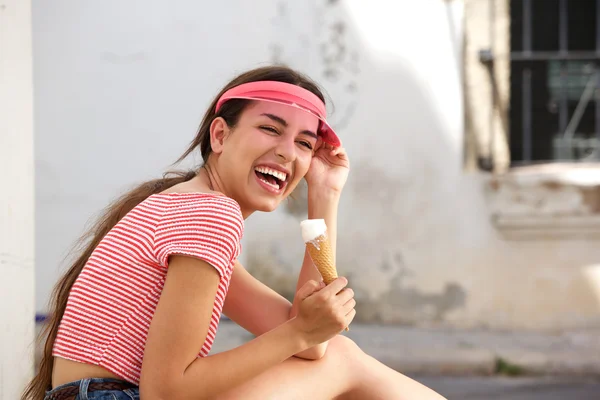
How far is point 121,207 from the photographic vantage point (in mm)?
1961

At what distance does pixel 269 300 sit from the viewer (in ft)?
7.49

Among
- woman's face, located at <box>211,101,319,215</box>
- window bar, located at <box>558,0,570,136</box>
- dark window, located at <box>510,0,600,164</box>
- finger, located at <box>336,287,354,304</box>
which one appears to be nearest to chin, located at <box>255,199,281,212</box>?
woman's face, located at <box>211,101,319,215</box>

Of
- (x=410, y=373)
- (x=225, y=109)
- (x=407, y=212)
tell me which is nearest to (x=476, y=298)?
(x=407, y=212)

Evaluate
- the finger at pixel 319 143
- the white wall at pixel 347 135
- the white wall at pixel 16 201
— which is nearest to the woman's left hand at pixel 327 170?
the finger at pixel 319 143

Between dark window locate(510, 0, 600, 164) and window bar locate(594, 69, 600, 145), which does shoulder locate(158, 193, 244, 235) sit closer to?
dark window locate(510, 0, 600, 164)

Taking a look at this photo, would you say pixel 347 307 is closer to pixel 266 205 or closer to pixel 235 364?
pixel 235 364

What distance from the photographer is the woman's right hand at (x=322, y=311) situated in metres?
1.68

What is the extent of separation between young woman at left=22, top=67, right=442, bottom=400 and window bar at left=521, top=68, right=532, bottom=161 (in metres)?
3.69

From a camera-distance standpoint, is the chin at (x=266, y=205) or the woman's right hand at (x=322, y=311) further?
the chin at (x=266, y=205)

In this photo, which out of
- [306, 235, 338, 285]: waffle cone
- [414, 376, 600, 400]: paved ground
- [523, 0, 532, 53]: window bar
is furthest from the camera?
[523, 0, 532, 53]: window bar

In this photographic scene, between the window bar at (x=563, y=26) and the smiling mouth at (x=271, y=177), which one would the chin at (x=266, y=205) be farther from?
the window bar at (x=563, y=26)

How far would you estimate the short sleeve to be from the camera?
1.62 metres

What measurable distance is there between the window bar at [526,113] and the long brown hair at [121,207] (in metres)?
3.73

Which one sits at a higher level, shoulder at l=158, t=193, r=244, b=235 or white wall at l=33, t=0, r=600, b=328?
shoulder at l=158, t=193, r=244, b=235
